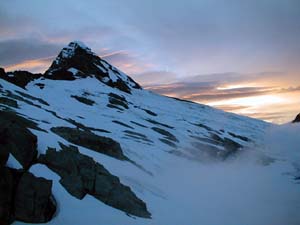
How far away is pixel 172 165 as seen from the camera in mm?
55594

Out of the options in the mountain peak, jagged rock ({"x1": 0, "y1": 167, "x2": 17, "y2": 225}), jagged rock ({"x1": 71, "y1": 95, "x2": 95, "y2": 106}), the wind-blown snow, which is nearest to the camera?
jagged rock ({"x1": 0, "y1": 167, "x2": 17, "y2": 225})

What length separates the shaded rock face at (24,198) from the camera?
21.7 m

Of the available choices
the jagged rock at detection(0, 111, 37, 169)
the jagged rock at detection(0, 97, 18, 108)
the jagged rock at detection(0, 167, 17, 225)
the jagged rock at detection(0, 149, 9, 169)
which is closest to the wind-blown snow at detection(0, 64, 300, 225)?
the jagged rock at detection(0, 149, 9, 169)

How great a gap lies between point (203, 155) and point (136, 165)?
30819 millimetres

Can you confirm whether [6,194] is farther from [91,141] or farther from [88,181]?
[91,141]

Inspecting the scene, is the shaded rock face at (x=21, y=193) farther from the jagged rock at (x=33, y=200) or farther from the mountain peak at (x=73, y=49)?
the mountain peak at (x=73, y=49)

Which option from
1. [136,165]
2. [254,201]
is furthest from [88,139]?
[254,201]

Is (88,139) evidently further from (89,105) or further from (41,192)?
(89,105)

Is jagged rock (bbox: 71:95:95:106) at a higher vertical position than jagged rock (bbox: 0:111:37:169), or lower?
higher

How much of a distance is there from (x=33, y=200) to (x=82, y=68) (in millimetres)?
104235

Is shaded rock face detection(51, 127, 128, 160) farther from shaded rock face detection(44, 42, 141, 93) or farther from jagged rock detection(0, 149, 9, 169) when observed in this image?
shaded rock face detection(44, 42, 141, 93)

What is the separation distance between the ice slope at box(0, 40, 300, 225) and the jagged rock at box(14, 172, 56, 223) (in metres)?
0.76

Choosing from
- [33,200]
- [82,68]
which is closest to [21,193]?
[33,200]

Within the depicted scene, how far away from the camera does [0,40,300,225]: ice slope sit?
30391 mm
